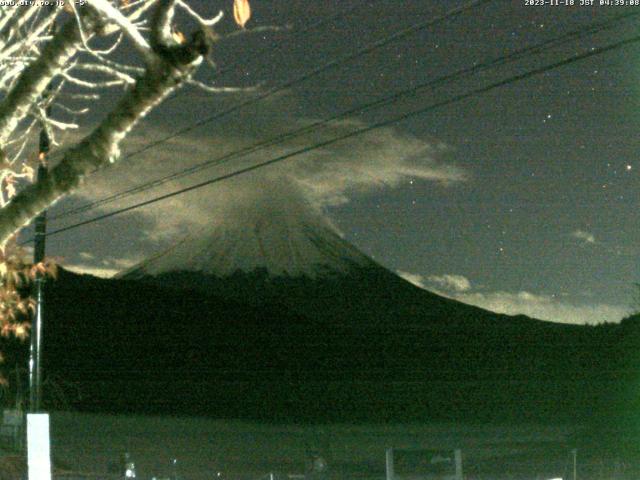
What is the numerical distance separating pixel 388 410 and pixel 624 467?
3641cm

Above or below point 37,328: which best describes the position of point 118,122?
below

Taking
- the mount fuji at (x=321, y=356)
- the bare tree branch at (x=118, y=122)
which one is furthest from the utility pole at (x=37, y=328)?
the mount fuji at (x=321, y=356)

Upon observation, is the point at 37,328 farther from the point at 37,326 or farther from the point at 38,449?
the point at 38,449

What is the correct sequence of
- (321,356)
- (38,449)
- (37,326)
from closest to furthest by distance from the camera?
(38,449), (37,326), (321,356)

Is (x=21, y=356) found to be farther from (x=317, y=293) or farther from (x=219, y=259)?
(x=219, y=259)

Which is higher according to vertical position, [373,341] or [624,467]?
[373,341]

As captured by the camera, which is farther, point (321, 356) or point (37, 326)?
point (321, 356)

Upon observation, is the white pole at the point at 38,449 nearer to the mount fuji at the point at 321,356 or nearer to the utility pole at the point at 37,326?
the utility pole at the point at 37,326

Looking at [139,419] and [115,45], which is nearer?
[115,45]

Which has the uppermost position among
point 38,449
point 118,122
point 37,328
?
point 37,328

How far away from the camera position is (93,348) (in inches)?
2859

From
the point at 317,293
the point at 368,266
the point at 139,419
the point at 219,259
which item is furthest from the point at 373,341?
the point at 219,259

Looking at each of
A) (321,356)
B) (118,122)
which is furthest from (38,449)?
(321,356)

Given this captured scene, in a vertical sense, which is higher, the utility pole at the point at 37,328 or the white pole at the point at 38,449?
the utility pole at the point at 37,328
